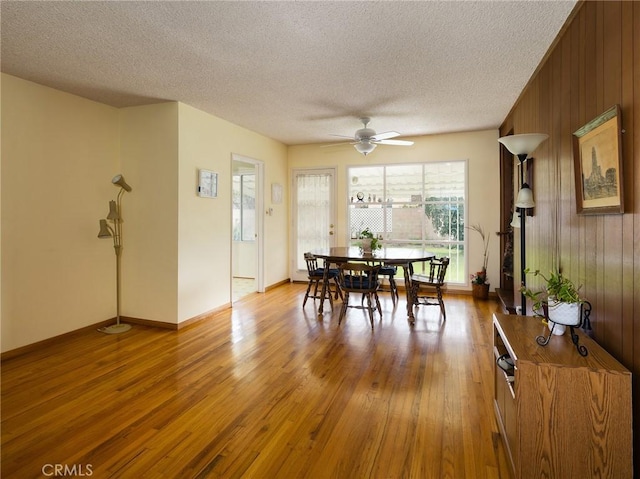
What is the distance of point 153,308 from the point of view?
4.16 m

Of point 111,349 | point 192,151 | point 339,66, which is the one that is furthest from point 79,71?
point 111,349

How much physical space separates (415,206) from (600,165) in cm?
415

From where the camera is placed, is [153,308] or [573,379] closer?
[573,379]

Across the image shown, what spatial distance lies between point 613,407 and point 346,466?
1.22m

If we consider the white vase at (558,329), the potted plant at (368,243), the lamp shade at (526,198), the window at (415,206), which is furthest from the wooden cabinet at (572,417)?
the window at (415,206)

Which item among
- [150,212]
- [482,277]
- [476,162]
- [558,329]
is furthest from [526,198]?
[150,212]

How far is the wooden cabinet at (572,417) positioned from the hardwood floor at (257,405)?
37cm

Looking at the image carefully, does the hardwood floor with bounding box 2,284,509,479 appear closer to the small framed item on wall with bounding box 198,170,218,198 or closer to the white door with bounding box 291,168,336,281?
the small framed item on wall with bounding box 198,170,218,198

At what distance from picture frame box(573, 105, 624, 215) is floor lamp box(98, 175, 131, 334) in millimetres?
4299

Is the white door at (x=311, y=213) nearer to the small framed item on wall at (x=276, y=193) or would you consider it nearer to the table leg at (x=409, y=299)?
the small framed item on wall at (x=276, y=193)

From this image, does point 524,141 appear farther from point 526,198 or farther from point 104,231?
point 104,231

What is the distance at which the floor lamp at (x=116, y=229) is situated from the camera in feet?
13.0

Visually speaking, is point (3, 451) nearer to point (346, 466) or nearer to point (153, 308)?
point (346, 466)

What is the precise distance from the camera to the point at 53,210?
359cm
